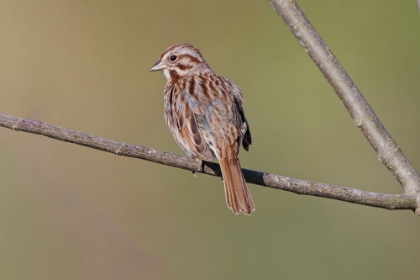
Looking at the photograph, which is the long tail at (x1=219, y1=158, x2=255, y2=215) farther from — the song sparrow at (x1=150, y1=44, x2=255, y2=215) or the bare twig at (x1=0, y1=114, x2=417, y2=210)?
the bare twig at (x1=0, y1=114, x2=417, y2=210)

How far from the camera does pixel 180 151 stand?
17.1 feet

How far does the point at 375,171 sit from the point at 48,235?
278 centimetres

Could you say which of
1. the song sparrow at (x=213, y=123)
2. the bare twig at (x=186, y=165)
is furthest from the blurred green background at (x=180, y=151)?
the bare twig at (x=186, y=165)

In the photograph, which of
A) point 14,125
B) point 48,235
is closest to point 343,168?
point 48,235

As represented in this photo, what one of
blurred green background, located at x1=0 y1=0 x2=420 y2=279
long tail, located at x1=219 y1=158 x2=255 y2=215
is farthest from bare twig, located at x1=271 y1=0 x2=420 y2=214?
blurred green background, located at x1=0 y1=0 x2=420 y2=279

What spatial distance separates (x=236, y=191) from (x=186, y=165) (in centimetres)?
53

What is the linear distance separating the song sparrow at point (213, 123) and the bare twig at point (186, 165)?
50 centimetres

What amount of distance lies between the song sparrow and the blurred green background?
160 centimetres

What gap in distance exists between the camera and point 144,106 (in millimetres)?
5758

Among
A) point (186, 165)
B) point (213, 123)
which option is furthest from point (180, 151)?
point (186, 165)

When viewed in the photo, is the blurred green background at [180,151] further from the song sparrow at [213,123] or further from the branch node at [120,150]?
the branch node at [120,150]

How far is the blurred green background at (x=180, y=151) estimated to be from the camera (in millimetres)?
4953

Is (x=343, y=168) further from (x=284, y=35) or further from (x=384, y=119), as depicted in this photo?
(x=284, y=35)

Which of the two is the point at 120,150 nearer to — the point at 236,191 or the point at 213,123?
the point at 236,191
